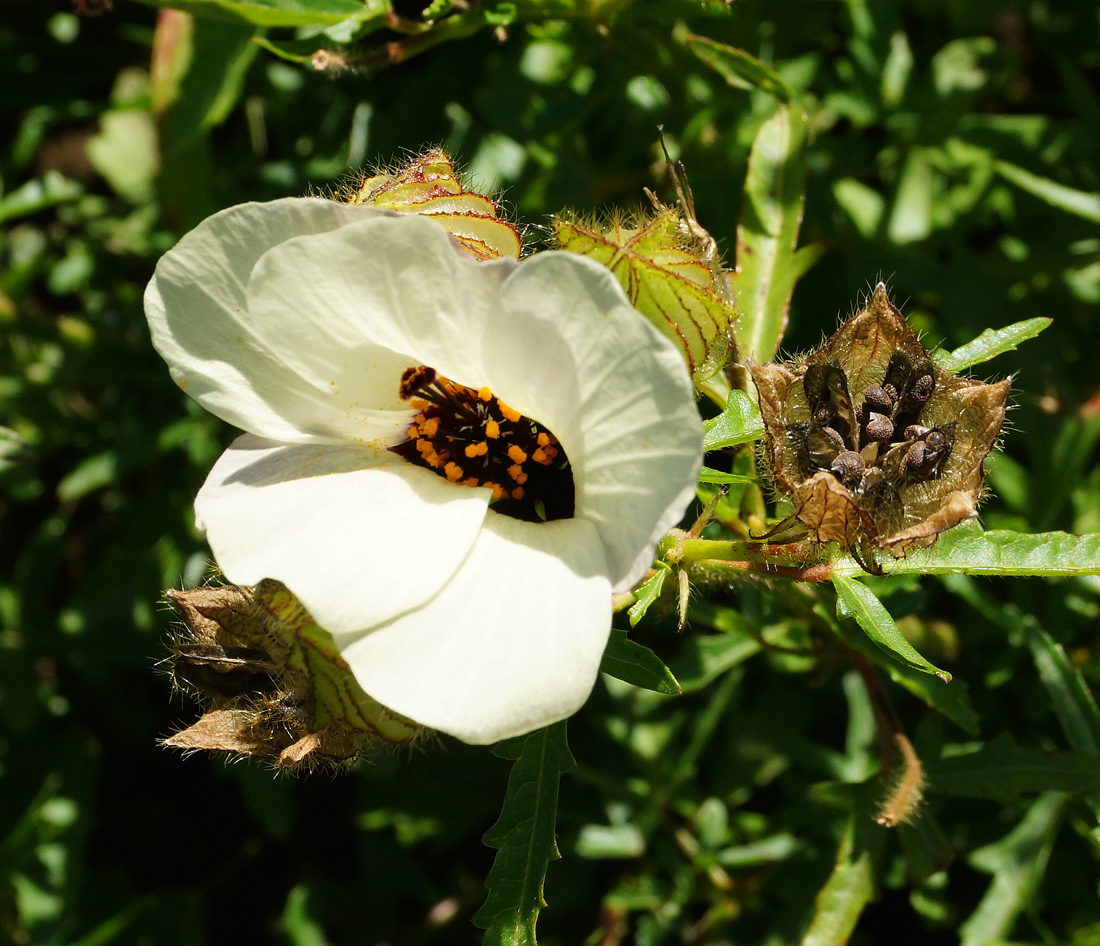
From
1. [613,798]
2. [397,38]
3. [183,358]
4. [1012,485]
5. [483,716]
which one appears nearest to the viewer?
[483,716]

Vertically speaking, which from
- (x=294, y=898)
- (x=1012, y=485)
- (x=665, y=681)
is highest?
(x=665, y=681)

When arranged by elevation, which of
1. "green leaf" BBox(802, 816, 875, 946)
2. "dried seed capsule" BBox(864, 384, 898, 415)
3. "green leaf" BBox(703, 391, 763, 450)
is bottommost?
"green leaf" BBox(802, 816, 875, 946)

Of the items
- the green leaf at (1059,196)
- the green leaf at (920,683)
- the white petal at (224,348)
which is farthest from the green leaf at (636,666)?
the green leaf at (1059,196)

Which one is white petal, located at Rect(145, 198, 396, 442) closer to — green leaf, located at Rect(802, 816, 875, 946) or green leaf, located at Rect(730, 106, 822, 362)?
green leaf, located at Rect(730, 106, 822, 362)

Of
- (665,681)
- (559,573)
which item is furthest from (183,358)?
(665,681)

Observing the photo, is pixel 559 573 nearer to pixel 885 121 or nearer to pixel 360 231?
pixel 360 231

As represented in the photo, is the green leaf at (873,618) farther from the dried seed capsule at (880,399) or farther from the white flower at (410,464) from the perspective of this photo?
the white flower at (410,464)

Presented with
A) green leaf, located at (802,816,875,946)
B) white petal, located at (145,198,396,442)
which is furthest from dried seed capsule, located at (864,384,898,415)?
green leaf, located at (802,816,875,946)

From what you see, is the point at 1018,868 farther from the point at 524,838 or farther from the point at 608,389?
the point at 608,389
